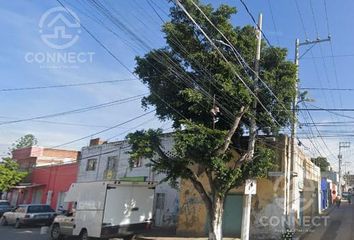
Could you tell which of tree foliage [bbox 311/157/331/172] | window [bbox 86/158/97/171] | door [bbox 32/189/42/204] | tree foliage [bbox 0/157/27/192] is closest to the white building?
window [bbox 86/158/97/171]

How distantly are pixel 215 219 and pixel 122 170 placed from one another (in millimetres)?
13752

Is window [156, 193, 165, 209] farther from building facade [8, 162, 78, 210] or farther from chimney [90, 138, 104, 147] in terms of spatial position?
building facade [8, 162, 78, 210]

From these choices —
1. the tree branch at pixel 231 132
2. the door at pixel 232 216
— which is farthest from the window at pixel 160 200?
the tree branch at pixel 231 132

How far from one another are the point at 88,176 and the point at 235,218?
16248 mm

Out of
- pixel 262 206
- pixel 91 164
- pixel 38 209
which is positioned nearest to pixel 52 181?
pixel 91 164

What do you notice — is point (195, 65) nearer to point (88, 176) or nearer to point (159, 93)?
point (159, 93)

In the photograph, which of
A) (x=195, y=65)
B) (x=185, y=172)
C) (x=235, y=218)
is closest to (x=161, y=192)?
(x=235, y=218)

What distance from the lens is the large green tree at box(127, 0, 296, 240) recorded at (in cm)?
1659

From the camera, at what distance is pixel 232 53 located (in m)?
17.3

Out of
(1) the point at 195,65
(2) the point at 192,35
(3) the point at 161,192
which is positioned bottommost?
(3) the point at 161,192

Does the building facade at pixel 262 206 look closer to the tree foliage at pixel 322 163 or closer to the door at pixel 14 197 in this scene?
the tree foliage at pixel 322 163

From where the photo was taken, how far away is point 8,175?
40781mm

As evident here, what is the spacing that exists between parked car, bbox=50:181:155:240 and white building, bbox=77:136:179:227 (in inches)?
141

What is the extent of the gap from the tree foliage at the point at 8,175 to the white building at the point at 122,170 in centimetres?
1058
